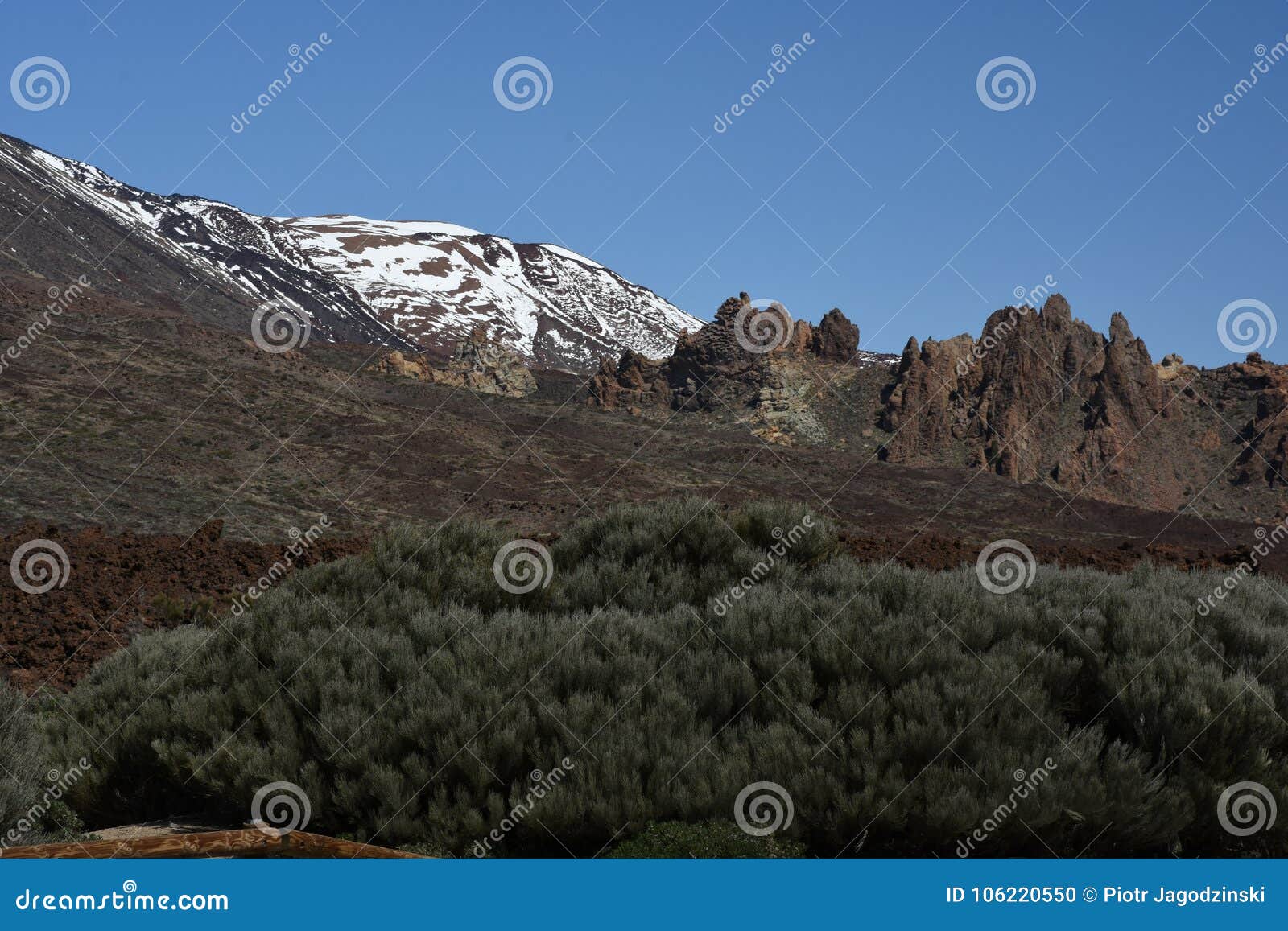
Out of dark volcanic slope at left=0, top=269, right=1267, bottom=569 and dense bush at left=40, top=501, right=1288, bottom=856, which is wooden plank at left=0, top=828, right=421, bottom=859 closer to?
dense bush at left=40, top=501, right=1288, bottom=856

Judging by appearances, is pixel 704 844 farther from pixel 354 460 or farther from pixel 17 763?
pixel 354 460

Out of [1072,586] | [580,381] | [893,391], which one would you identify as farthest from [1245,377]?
[1072,586]

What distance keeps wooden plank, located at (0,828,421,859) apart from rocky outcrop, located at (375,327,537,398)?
6926 cm

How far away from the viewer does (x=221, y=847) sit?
195 inches

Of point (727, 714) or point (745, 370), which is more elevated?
point (745, 370)

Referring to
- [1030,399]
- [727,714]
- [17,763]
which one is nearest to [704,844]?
[727,714]

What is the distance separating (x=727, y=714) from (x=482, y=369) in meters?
78.1

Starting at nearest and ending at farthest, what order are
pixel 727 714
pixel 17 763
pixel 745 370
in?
pixel 17 763 < pixel 727 714 < pixel 745 370

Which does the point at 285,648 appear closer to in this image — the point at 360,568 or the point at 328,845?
the point at 360,568

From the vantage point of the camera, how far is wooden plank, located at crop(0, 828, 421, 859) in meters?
4.66

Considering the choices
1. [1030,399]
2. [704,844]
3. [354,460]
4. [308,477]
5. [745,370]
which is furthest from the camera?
[745,370]

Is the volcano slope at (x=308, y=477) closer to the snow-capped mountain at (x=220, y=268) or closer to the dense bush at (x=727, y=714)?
the dense bush at (x=727, y=714)

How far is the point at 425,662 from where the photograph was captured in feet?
22.1

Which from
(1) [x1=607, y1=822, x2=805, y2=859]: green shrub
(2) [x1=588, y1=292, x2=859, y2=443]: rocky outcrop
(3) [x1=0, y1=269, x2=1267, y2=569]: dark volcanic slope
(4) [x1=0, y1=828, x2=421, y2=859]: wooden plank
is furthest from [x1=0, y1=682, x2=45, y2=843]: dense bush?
(2) [x1=588, y1=292, x2=859, y2=443]: rocky outcrop
